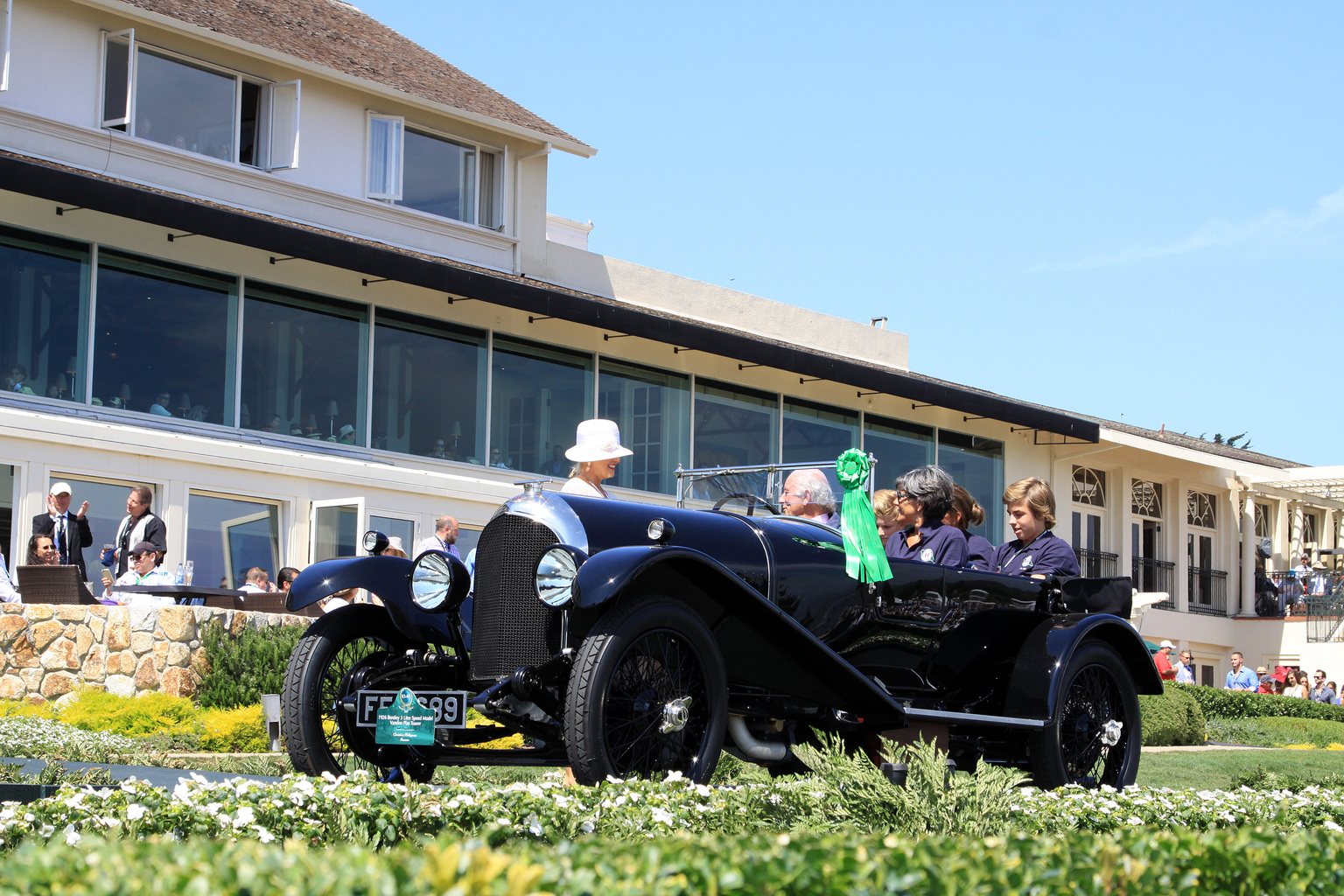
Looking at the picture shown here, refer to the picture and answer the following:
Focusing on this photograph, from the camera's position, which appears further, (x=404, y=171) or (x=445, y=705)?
(x=404, y=171)

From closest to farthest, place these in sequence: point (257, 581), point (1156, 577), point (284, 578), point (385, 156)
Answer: point (284, 578), point (257, 581), point (385, 156), point (1156, 577)

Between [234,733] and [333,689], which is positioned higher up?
[333,689]

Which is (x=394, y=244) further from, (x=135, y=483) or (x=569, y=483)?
(x=569, y=483)

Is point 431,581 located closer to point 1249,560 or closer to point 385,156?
point 385,156

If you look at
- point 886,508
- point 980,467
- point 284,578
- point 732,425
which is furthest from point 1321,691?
point 886,508

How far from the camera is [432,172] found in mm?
19125

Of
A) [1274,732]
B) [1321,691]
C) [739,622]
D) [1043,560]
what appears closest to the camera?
[739,622]

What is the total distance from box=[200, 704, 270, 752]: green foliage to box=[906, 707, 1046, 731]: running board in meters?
5.18

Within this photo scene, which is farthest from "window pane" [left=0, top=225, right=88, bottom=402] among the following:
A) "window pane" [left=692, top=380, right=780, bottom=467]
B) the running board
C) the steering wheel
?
the running board

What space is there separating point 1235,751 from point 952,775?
35.9ft

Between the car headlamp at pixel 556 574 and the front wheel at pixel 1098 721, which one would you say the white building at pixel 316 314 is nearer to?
the car headlamp at pixel 556 574

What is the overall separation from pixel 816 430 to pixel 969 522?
Result: 1369cm

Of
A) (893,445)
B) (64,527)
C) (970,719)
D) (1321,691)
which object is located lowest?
(1321,691)

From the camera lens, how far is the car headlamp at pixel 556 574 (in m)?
5.57
